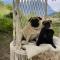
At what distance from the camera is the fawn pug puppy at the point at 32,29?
79.6 inches

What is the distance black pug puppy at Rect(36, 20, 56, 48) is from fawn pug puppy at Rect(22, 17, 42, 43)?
66 millimetres

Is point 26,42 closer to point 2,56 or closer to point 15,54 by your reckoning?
point 15,54

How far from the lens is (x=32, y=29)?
2.06 metres

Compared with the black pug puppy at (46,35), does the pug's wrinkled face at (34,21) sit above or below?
above

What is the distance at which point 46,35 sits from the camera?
2.04 meters

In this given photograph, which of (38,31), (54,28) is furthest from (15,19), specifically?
(54,28)

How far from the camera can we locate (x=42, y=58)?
1976 mm

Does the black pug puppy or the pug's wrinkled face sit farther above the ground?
the pug's wrinkled face

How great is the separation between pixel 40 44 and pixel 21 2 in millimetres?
457

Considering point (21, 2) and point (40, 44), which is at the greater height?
point (21, 2)

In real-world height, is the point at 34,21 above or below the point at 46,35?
above

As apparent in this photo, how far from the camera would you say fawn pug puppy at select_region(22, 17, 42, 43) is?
6.63 ft

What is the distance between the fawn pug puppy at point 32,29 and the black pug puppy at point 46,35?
0.07 m

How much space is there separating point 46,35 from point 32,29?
0.49 feet
